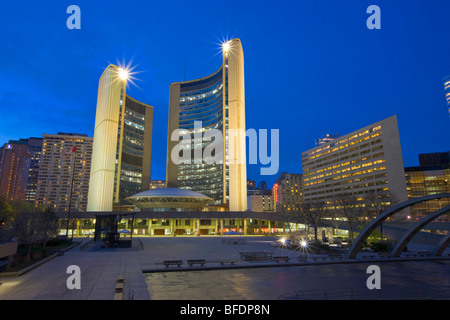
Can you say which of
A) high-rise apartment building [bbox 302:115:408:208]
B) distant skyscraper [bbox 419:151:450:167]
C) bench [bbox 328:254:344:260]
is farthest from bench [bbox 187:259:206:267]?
distant skyscraper [bbox 419:151:450:167]

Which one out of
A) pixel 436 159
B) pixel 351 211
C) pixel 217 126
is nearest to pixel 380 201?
pixel 351 211

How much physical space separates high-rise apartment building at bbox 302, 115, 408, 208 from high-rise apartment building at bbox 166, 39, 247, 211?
45786mm

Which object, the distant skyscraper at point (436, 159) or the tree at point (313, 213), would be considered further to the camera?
the distant skyscraper at point (436, 159)

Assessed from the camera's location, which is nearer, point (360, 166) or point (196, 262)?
point (196, 262)

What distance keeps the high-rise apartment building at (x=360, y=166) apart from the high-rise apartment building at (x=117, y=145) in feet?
307

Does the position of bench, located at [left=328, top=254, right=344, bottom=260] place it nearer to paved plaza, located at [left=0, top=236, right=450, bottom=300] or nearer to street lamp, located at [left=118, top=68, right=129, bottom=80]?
paved plaza, located at [left=0, top=236, right=450, bottom=300]

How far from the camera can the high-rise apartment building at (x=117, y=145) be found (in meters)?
106

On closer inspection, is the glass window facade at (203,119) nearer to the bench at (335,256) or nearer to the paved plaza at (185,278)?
the bench at (335,256)

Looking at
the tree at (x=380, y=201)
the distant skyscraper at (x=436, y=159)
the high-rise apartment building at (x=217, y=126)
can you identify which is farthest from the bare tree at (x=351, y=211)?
the distant skyscraper at (x=436, y=159)

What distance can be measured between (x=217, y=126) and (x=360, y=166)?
229ft

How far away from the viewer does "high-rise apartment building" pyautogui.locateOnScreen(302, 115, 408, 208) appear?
112 m

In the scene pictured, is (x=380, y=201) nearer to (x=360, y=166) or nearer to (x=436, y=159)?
(x=360, y=166)

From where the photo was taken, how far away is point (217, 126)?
5359 inches
